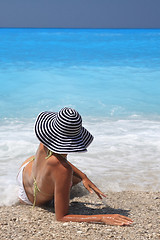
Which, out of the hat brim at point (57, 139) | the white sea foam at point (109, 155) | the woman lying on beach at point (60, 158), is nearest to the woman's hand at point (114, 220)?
the woman lying on beach at point (60, 158)

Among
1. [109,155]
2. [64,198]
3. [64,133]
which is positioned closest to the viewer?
[64,133]

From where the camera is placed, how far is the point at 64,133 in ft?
6.51

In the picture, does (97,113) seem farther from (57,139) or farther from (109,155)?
(57,139)

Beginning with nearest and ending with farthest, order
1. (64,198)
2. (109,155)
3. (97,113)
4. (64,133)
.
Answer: (64,133) < (64,198) < (109,155) < (97,113)

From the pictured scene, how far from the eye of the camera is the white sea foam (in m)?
3.23

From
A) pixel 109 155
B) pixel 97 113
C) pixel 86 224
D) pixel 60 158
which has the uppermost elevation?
pixel 60 158

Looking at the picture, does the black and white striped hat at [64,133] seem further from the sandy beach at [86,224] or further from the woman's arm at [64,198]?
the sandy beach at [86,224]

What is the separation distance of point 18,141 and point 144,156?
1.55 meters

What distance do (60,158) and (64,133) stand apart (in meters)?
0.18

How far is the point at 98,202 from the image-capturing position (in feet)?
8.82

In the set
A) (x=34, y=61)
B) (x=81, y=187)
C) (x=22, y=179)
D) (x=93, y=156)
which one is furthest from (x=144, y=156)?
(x=34, y=61)

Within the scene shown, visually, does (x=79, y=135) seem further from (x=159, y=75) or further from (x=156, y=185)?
(x=159, y=75)

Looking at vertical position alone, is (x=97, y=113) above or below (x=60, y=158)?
below

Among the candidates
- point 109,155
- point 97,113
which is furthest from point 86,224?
point 97,113
